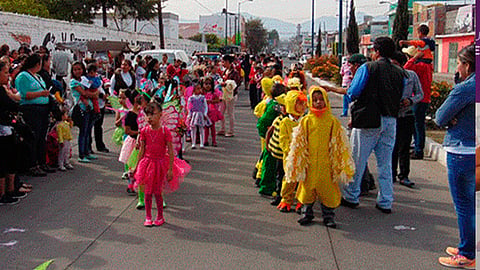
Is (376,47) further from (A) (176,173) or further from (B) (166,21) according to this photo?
(B) (166,21)

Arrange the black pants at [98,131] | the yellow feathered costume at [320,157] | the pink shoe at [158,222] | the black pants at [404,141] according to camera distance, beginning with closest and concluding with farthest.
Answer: the yellow feathered costume at [320,157] → the pink shoe at [158,222] → the black pants at [404,141] → the black pants at [98,131]

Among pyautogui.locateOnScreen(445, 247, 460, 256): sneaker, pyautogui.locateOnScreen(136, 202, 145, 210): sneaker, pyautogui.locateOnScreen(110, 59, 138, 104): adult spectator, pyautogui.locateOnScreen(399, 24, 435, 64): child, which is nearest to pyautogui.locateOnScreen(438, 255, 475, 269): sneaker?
pyautogui.locateOnScreen(445, 247, 460, 256): sneaker

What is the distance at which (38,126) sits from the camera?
832 cm

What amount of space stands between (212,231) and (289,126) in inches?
61.0

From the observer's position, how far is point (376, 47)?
21.6 ft

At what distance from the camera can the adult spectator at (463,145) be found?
471 centimetres

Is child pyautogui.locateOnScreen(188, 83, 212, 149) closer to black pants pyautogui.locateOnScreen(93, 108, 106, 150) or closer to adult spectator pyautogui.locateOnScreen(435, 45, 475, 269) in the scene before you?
black pants pyautogui.locateOnScreen(93, 108, 106, 150)

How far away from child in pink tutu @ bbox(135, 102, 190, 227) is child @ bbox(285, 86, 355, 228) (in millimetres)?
1354

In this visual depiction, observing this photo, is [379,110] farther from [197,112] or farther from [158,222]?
[197,112]

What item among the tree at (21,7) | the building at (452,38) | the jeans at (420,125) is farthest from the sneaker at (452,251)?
the building at (452,38)

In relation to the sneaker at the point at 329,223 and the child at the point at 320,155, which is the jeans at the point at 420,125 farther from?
the sneaker at the point at 329,223

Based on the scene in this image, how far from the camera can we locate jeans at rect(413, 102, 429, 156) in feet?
30.5

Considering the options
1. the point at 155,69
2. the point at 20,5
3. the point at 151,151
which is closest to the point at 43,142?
the point at 151,151

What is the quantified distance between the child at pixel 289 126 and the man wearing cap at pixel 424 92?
2.45m
